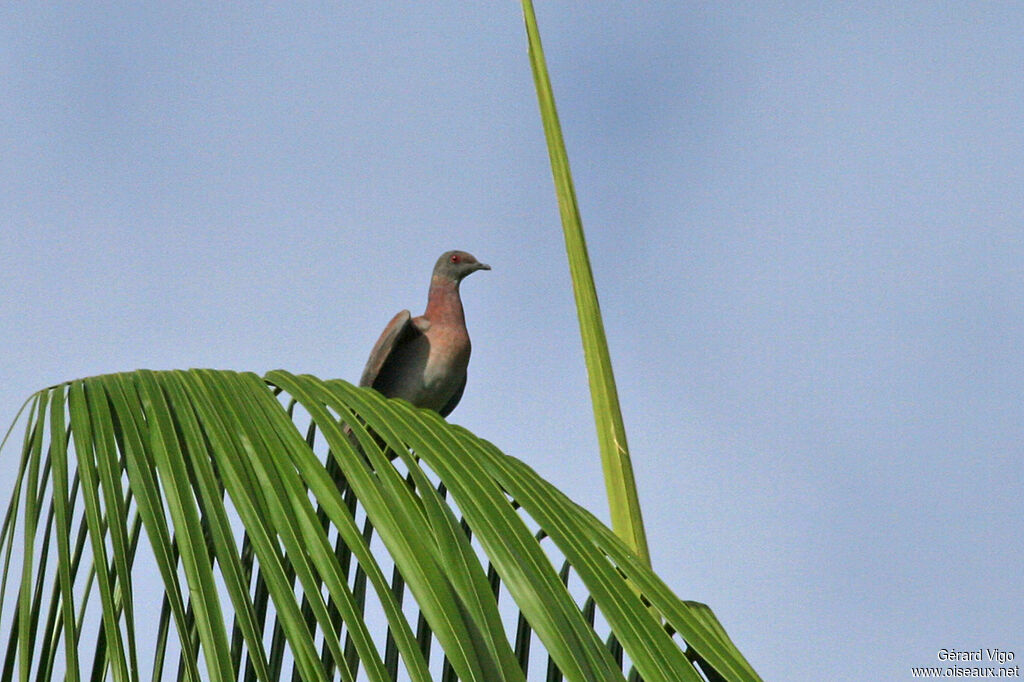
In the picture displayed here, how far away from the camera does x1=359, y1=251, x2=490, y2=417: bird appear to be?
4840 mm

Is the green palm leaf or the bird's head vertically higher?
the bird's head

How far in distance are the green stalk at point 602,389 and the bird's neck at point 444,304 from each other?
265 cm

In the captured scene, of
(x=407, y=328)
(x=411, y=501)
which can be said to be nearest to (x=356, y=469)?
(x=411, y=501)

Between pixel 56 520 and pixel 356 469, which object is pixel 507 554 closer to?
pixel 356 469

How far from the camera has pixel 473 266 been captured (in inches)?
209

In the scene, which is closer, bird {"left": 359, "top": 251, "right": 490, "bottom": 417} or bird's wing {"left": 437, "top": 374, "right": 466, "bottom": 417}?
bird {"left": 359, "top": 251, "right": 490, "bottom": 417}

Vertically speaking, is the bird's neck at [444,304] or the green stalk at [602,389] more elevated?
the bird's neck at [444,304]

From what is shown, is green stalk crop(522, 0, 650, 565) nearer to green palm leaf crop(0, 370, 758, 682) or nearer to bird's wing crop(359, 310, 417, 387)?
green palm leaf crop(0, 370, 758, 682)

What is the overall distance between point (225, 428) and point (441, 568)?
42 cm

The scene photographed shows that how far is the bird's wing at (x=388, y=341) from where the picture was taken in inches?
192

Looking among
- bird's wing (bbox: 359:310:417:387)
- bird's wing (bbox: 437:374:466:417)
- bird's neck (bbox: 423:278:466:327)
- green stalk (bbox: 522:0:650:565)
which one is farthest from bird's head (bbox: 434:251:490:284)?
green stalk (bbox: 522:0:650:565)

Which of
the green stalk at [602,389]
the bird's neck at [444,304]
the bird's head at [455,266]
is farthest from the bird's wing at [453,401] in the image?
the green stalk at [602,389]

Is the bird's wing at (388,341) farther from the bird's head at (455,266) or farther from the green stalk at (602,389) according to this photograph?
the green stalk at (602,389)

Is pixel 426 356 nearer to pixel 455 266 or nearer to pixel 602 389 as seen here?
pixel 455 266
